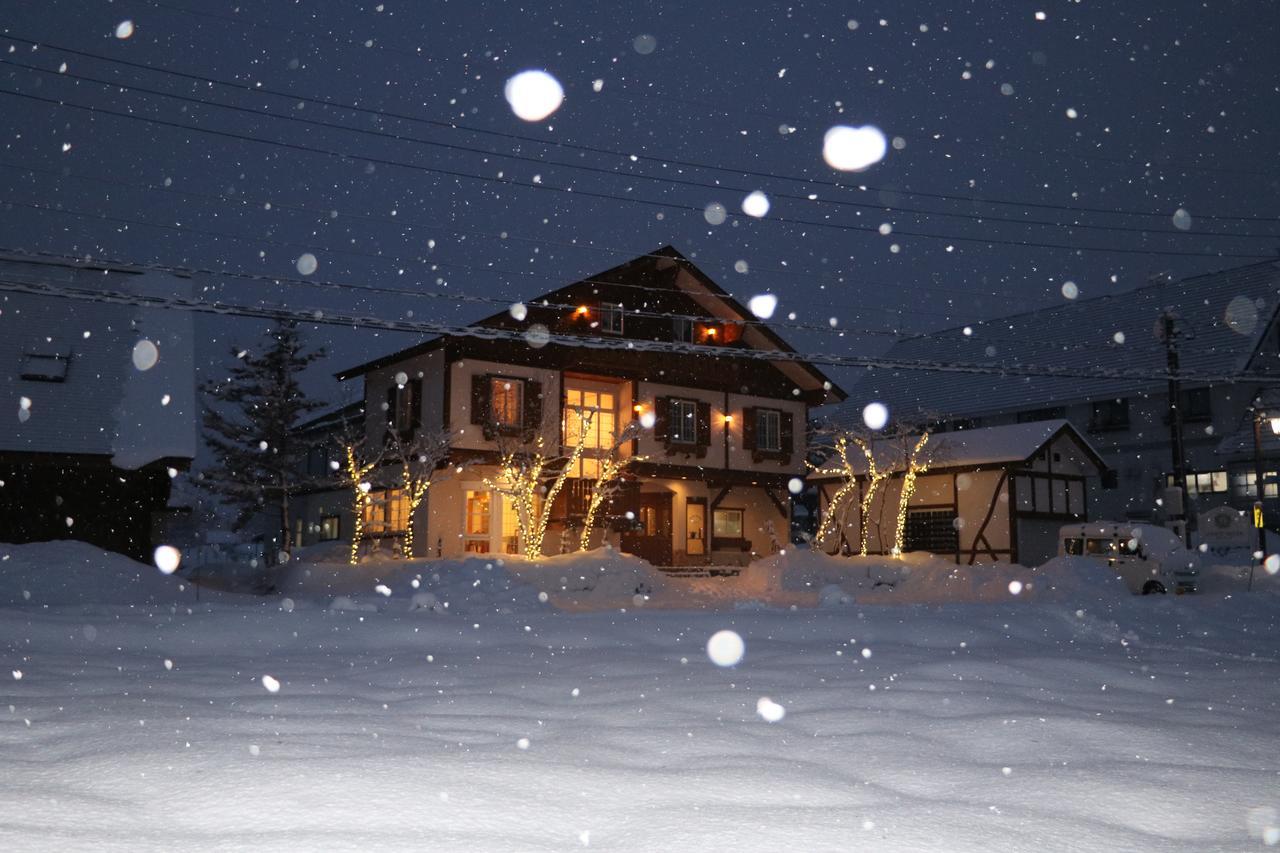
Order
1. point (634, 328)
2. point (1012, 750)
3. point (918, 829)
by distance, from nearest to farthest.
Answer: point (918, 829), point (1012, 750), point (634, 328)

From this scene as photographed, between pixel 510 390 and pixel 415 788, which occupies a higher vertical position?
pixel 510 390

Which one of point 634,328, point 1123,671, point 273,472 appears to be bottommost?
point 1123,671

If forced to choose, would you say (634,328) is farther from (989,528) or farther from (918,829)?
(918,829)

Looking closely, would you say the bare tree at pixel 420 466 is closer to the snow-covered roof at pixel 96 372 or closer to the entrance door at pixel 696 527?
the snow-covered roof at pixel 96 372

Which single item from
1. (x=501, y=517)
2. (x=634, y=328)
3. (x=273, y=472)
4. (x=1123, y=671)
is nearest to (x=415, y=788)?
(x=1123, y=671)

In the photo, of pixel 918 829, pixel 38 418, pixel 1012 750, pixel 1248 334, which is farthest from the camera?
pixel 1248 334

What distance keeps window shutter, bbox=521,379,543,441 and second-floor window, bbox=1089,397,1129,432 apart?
26238mm

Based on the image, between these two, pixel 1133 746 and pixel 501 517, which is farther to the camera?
pixel 501 517

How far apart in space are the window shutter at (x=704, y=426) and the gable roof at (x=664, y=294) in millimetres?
3067

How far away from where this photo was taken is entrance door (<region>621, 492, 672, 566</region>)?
31.8 meters

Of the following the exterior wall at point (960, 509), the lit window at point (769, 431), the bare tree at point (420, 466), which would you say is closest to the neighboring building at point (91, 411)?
the bare tree at point (420, 466)

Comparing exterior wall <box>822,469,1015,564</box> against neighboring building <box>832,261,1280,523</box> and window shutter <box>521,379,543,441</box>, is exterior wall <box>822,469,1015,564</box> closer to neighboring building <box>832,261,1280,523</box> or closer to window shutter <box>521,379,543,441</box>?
neighboring building <box>832,261,1280,523</box>

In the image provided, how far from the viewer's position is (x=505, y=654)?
1044cm

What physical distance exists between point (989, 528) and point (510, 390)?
16403 millimetres
